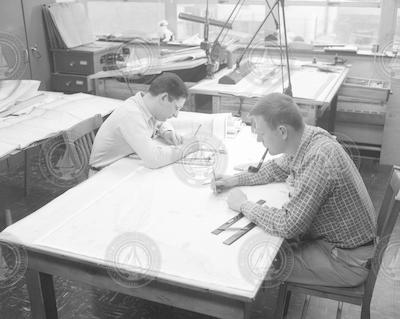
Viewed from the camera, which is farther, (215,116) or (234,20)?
(234,20)

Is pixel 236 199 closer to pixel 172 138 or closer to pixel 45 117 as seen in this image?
pixel 172 138

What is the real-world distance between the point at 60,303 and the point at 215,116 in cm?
129

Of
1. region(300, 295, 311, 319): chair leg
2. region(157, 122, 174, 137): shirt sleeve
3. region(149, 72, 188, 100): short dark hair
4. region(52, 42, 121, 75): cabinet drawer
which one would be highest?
region(149, 72, 188, 100): short dark hair

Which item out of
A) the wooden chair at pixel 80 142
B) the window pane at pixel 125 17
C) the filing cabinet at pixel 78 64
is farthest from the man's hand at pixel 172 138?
the window pane at pixel 125 17

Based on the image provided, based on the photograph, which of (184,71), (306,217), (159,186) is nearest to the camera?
(306,217)

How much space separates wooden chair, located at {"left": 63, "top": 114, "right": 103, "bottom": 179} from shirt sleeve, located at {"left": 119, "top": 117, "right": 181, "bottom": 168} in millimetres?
346

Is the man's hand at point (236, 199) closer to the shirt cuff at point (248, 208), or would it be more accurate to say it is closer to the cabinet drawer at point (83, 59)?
the shirt cuff at point (248, 208)

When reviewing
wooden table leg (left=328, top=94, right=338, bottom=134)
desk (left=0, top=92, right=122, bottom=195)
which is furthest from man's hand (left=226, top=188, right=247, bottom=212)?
wooden table leg (left=328, top=94, right=338, bottom=134)

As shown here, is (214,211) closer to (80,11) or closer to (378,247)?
(378,247)

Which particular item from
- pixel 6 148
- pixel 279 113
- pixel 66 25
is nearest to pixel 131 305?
pixel 6 148

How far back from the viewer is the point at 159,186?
6.49ft

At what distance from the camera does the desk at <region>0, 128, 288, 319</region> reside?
1.37 m

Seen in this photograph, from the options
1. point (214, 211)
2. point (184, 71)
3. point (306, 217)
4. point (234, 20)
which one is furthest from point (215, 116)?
point (234, 20)

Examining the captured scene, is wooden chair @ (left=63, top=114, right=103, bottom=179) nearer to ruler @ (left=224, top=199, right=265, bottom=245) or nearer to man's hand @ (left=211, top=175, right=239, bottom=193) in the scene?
man's hand @ (left=211, top=175, right=239, bottom=193)
